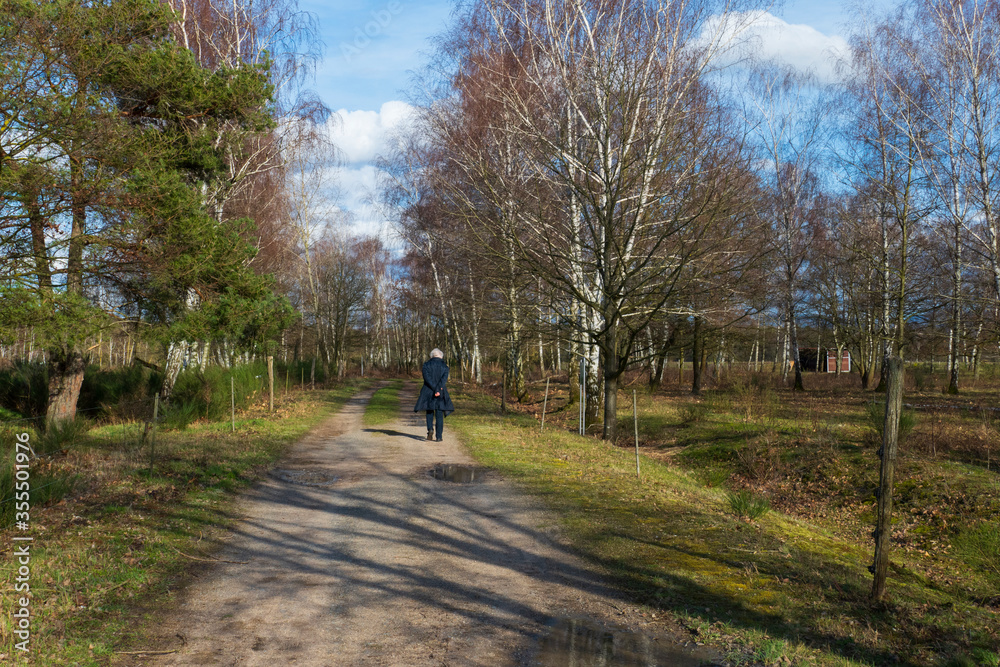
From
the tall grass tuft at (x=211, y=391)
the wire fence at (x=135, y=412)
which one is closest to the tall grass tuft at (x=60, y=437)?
the wire fence at (x=135, y=412)

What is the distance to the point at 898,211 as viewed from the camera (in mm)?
22969

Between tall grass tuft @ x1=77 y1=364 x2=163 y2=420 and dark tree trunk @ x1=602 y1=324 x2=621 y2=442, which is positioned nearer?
dark tree trunk @ x1=602 y1=324 x2=621 y2=442

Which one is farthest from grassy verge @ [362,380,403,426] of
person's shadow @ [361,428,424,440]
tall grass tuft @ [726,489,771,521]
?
tall grass tuft @ [726,489,771,521]

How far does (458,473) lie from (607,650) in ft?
19.2

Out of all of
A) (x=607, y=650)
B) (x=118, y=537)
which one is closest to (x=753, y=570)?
(x=607, y=650)

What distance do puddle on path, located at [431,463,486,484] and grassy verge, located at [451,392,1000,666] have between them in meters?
0.49

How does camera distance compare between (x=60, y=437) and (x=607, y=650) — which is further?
(x=60, y=437)

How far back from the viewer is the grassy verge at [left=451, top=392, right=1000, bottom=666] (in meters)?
4.54

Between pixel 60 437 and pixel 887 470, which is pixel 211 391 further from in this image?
pixel 887 470

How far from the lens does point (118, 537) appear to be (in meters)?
6.12

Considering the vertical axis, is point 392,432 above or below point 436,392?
below

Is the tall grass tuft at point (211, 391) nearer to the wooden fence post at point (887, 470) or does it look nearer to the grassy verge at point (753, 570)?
the grassy verge at point (753, 570)

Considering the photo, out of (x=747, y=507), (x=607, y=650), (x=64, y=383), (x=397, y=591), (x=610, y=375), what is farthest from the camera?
(x=610, y=375)

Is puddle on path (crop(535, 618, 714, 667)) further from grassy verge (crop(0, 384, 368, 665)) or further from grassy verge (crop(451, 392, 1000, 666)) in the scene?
grassy verge (crop(0, 384, 368, 665))
